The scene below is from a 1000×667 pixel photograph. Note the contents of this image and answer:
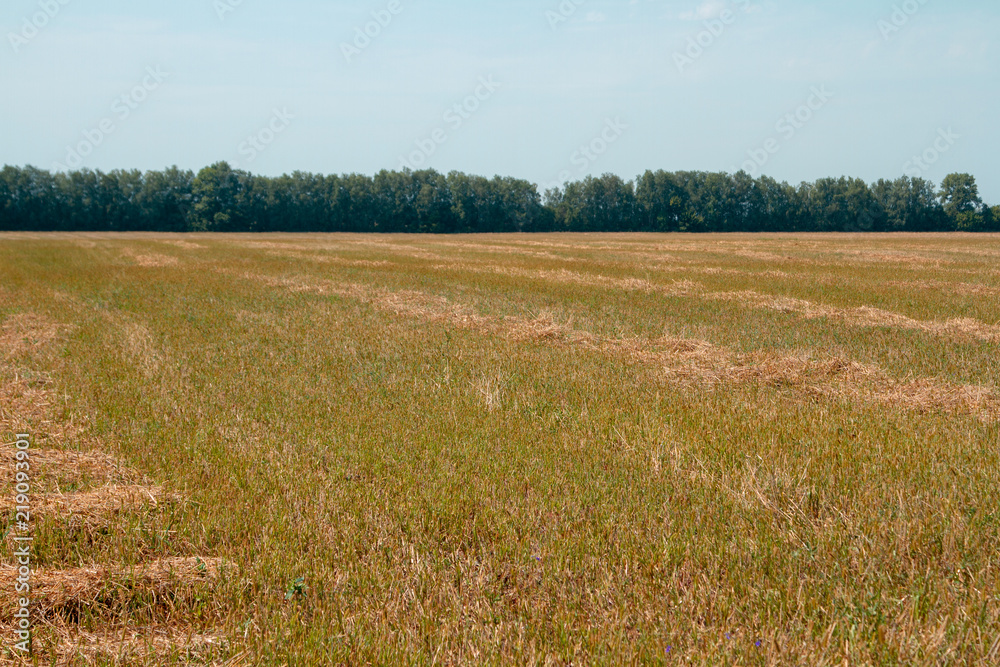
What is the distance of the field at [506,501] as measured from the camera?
3.74 m

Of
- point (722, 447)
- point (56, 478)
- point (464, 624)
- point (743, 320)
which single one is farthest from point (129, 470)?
point (743, 320)

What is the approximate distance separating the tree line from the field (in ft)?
369

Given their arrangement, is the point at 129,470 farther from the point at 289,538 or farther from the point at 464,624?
the point at 464,624

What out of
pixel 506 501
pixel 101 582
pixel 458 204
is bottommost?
pixel 101 582

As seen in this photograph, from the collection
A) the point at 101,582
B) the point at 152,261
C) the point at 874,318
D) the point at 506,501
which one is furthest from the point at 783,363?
the point at 152,261

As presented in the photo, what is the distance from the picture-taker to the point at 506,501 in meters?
5.38

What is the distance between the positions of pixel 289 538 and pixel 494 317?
37.6 ft

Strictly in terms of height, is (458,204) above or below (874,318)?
above

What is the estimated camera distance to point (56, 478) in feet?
19.0

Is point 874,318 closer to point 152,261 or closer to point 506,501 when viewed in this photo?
point 506,501

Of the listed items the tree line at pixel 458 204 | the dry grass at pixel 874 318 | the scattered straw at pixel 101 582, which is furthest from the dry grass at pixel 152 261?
the tree line at pixel 458 204

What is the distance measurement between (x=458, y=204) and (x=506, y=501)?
120479mm

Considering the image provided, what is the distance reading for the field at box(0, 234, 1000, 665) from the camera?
3.74 metres

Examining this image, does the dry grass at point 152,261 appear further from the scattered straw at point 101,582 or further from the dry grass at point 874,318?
the scattered straw at point 101,582
